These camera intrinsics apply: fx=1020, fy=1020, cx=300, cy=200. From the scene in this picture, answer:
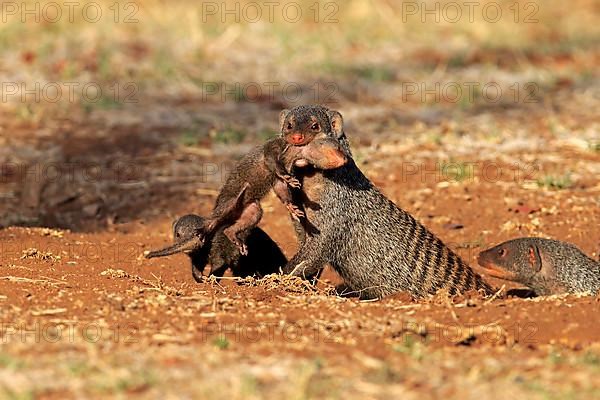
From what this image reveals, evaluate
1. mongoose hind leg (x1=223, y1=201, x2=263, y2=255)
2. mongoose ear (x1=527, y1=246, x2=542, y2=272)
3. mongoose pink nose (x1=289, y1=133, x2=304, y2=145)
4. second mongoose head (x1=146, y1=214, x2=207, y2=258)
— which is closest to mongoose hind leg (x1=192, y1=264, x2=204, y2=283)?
second mongoose head (x1=146, y1=214, x2=207, y2=258)

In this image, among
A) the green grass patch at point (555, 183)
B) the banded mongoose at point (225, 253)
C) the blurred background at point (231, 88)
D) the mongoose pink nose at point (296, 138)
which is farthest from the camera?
the blurred background at point (231, 88)

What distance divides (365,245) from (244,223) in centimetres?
64

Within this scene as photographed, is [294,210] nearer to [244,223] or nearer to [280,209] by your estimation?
[244,223]

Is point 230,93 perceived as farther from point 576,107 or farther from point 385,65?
point 576,107

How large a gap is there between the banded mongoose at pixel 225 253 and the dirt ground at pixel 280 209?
10.4 inches

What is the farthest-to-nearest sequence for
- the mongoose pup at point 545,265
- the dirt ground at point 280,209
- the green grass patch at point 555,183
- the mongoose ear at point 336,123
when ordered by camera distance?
the green grass patch at point 555,183 < the mongoose pup at point 545,265 < the mongoose ear at point 336,123 < the dirt ground at point 280,209

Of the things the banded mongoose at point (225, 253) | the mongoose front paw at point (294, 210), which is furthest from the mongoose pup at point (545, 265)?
the mongoose front paw at point (294, 210)

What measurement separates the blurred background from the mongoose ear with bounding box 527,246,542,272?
150cm

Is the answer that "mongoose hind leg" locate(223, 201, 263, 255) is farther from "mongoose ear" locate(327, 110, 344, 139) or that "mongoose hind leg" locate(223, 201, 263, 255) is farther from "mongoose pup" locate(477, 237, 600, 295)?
"mongoose pup" locate(477, 237, 600, 295)

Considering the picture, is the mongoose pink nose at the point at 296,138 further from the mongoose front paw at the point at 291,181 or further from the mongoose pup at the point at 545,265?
the mongoose pup at the point at 545,265

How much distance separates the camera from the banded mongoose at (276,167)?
4.88 metres

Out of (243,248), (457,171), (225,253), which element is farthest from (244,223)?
(457,171)

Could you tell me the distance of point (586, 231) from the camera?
6441 millimetres

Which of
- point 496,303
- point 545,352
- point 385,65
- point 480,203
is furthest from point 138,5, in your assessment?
point 545,352
